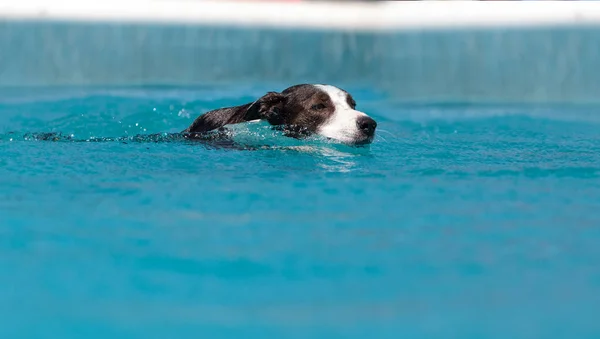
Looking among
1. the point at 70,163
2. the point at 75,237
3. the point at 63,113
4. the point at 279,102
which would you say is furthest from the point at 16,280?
the point at 63,113

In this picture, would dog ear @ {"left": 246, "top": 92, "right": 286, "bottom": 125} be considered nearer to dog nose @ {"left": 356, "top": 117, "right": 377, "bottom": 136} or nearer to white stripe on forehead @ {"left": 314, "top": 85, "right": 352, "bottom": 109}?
white stripe on forehead @ {"left": 314, "top": 85, "right": 352, "bottom": 109}

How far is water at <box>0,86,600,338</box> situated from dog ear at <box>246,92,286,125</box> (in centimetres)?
8

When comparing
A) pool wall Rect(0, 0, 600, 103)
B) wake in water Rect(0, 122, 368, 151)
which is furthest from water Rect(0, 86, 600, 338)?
pool wall Rect(0, 0, 600, 103)

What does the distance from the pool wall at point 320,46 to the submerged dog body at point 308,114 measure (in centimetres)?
362

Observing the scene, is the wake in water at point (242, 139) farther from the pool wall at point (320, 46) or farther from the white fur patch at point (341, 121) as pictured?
the pool wall at point (320, 46)

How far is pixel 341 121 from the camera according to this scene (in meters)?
5.62

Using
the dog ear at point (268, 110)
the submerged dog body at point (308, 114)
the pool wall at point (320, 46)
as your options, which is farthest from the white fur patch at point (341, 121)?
the pool wall at point (320, 46)

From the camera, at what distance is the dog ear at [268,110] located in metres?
5.98

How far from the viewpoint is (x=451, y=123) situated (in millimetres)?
8117

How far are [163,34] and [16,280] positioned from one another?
7989mm

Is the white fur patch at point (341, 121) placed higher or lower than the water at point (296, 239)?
higher

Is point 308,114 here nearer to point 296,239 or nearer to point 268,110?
point 268,110

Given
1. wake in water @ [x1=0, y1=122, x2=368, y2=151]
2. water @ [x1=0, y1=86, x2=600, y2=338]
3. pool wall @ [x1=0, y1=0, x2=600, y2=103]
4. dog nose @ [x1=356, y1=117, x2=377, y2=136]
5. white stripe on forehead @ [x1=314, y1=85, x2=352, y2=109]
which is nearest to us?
water @ [x1=0, y1=86, x2=600, y2=338]

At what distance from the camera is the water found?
95.5 inches
